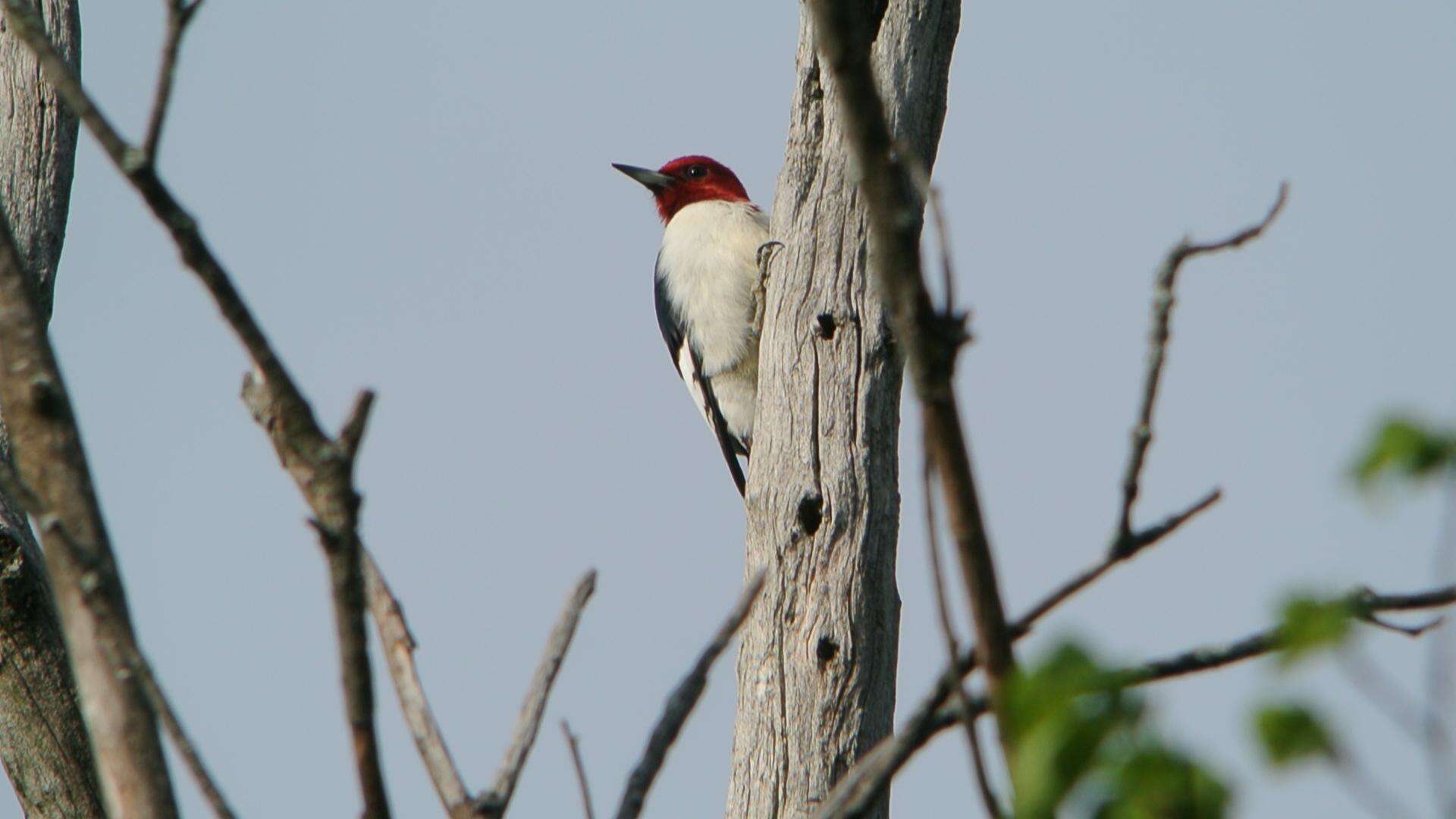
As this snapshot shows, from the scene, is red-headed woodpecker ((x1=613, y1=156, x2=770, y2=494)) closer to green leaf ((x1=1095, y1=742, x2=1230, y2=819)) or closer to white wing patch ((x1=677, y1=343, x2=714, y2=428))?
white wing patch ((x1=677, y1=343, x2=714, y2=428))

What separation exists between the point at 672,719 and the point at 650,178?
5543 mm

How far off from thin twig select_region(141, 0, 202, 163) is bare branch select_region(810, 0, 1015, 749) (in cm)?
68

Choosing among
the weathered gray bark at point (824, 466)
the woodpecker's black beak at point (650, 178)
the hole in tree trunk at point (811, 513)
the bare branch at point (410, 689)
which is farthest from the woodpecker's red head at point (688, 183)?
the bare branch at point (410, 689)

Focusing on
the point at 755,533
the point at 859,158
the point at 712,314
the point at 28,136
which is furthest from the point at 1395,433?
the point at 712,314

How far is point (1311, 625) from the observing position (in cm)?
114

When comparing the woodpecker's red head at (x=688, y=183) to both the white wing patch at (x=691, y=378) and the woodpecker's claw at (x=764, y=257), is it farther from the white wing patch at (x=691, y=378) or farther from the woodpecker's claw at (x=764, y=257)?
the woodpecker's claw at (x=764, y=257)

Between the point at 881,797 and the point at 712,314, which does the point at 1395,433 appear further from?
the point at 712,314

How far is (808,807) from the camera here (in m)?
3.53

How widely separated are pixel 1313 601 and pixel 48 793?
286 centimetres

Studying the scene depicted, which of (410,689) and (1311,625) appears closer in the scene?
(1311,625)

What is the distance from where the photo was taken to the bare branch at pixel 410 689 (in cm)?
161

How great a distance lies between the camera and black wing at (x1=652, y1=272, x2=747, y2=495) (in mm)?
6059

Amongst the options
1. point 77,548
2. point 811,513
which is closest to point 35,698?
point 811,513

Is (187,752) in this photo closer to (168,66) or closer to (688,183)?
(168,66)
